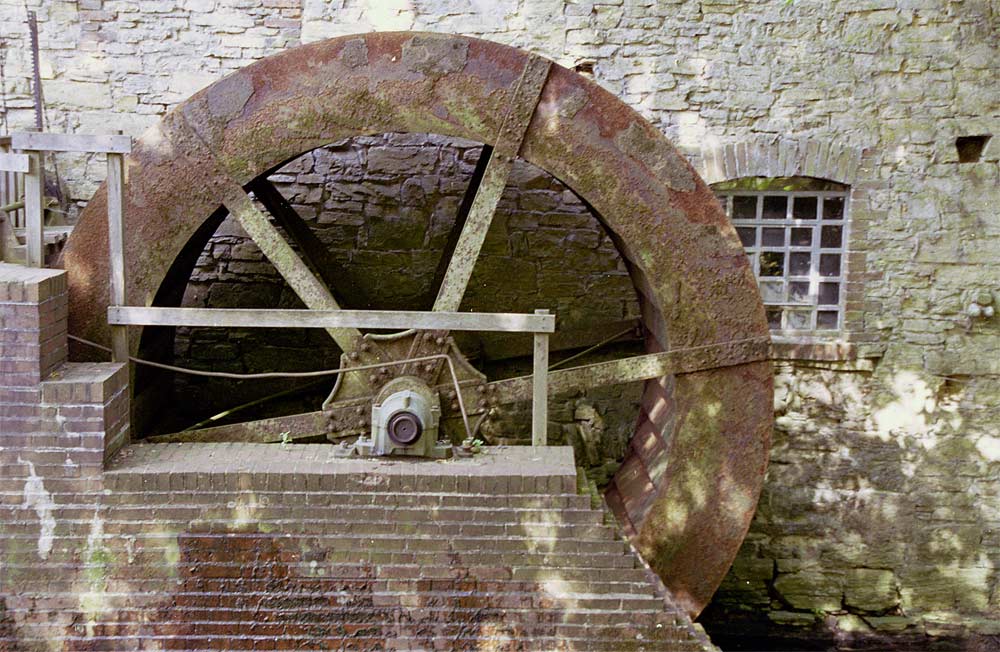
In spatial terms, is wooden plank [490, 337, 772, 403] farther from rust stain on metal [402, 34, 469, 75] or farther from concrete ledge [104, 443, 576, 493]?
rust stain on metal [402, 34, 469, 75]

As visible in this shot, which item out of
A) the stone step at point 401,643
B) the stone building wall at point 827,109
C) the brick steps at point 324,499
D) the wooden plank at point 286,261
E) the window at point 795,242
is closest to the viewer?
the stone step at point 401,643

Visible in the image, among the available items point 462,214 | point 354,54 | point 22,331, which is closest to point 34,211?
point 22,331

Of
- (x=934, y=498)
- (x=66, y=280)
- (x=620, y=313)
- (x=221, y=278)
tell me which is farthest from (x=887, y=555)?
(x=66, y=280)

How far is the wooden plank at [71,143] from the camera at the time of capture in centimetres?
458

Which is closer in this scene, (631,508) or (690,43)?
(631,508)

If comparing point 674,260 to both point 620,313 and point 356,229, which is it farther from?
point 356,229

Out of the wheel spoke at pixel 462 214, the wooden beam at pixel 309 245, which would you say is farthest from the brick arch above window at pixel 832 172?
the wooden beam at pixel 309 245

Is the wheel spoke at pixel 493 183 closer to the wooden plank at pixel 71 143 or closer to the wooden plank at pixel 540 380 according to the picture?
the wooden plank at pixel 540 380

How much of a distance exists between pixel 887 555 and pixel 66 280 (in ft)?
16.3

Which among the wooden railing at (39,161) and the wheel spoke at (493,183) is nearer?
the wooden railing at (39,161)

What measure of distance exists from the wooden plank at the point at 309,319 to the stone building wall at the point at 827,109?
205 centimetres

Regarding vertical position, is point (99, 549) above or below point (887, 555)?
above

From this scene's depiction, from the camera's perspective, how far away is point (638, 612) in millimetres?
4375

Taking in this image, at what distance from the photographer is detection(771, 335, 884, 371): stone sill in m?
6.52
